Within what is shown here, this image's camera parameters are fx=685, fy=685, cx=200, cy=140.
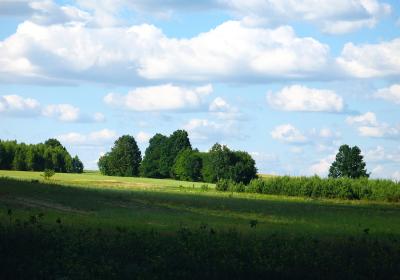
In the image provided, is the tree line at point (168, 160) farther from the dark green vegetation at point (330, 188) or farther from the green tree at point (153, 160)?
the dark green vegetation at point (330, 188)

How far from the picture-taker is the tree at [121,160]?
166m

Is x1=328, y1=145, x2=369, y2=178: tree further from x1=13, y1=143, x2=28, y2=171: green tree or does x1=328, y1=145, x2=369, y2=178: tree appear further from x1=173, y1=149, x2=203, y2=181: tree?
x1=13, y1=143, x2=28, y2=171: green tree

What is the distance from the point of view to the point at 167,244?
22.2 metres

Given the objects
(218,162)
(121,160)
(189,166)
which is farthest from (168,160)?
(218,162)

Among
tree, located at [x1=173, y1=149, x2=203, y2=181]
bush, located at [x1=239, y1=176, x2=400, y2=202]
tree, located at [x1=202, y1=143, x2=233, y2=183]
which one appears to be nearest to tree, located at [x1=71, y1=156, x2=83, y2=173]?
tree, located at [x1=173, y1=149, x2=203, y2=181]

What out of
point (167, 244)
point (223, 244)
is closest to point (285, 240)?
point (223, 244)

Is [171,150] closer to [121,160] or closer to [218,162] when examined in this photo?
[121,160]

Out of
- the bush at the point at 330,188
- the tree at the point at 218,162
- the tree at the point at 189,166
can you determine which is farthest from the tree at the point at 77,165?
the bush at the point at 330,188

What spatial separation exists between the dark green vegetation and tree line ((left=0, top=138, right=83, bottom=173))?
158 ft

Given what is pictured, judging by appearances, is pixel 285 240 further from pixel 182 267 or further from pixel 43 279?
pixel 43 279

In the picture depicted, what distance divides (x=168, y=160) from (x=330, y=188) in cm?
7314

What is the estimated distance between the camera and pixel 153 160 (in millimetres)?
165125

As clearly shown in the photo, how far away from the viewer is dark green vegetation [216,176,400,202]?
89.4 m

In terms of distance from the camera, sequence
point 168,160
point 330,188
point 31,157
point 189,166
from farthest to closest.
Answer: point 168,160, point 189,166, point 31,157, point 330,188
